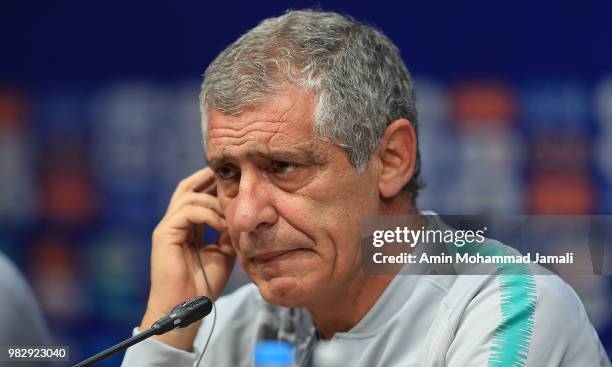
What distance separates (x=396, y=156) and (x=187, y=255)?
1.95 ft

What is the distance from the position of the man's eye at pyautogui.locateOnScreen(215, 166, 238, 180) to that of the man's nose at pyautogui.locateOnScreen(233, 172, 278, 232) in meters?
0.08

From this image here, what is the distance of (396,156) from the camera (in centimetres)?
214

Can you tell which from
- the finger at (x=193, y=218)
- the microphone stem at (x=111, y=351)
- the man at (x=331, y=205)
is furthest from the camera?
the finger at (x=193, y=218)

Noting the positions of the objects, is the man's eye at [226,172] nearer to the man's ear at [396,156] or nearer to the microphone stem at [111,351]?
the man's ear at [396,156]

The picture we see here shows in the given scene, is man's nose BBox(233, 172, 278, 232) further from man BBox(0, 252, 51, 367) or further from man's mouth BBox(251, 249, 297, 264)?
man BBox(0, 252, 51, 367)

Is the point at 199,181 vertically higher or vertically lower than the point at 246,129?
lower

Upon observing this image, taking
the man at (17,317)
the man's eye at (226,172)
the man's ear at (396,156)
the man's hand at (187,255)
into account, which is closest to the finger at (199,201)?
the man's hand at (187,255)

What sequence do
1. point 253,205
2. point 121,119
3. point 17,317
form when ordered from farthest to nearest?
point 121,119
point 17,317
point 253,205

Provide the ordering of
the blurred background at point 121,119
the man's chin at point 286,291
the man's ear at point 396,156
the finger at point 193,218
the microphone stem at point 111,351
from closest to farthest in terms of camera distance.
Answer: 1. the microphone stem at point 111,351
2. the man's chin at point 286,291
3. the man's ear at point 396,156
4. the finger at point 193,218
5. the blurred background at point 121,119

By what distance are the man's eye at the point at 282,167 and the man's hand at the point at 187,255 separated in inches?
11.5

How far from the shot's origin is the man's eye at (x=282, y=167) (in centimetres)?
200

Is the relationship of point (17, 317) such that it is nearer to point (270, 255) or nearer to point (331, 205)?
point (270, 255)

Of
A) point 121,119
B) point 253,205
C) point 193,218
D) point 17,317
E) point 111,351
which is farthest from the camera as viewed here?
point 121,119

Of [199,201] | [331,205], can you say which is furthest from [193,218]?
[331,205]
